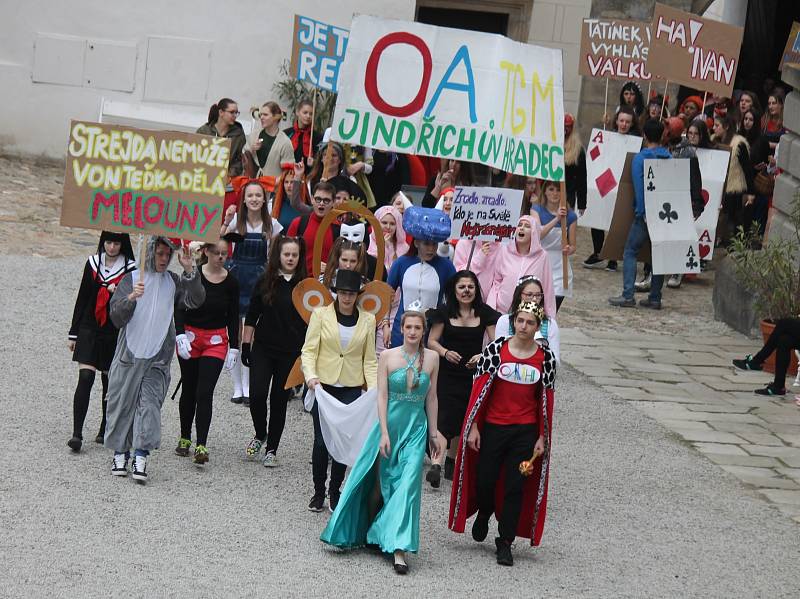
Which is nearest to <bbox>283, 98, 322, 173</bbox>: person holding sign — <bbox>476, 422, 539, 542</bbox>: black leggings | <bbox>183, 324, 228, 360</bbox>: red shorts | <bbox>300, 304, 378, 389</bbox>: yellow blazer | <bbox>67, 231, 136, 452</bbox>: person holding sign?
<bbox>183, 324, 228, 360</bbox>: red shorts

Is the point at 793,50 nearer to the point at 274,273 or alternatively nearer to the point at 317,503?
the point at 274,273

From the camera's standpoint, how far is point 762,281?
1469 cm

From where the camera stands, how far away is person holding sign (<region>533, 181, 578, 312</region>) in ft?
40.8

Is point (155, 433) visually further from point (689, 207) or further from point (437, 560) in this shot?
point (689, 207)

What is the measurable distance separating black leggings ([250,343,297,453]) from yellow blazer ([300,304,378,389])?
93 cm

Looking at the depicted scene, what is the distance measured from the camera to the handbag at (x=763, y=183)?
1771 centimetres

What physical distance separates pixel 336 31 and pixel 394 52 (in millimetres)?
3524

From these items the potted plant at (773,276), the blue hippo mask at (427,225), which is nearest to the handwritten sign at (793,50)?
the potted plant at (773,276)

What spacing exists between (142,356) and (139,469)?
734 mm

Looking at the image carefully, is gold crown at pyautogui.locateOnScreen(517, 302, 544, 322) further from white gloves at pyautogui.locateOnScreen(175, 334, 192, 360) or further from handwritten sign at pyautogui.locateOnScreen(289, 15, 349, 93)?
handwritten sign at pyautogui.locateOnScreen(289, 15, 349, 93)

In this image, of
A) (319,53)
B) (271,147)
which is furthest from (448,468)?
(319,53)

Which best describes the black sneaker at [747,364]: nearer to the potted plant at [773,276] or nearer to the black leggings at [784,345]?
the potted plant at [773,276]

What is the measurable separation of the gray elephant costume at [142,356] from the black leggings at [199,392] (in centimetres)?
32

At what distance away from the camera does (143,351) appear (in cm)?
921
